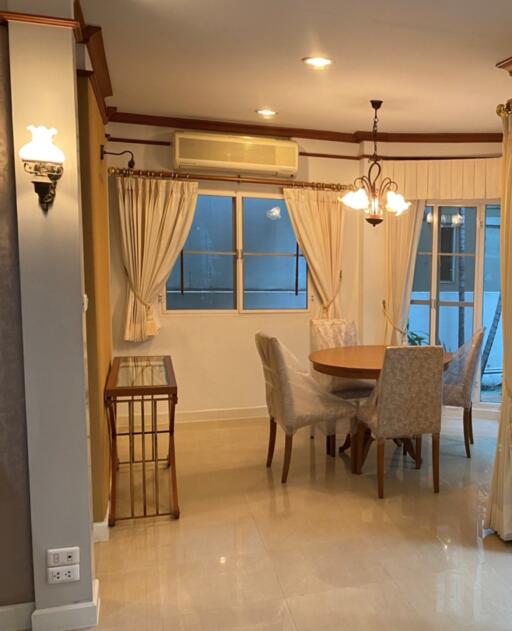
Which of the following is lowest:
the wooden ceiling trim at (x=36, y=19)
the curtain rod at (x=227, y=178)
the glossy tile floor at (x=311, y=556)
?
the glossy tile floor at (x=311, y=556)

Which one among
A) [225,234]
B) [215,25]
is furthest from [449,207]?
A: [215,25]

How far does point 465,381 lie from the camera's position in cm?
A: 389

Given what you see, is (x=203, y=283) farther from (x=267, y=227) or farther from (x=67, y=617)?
(x=67, y=617)

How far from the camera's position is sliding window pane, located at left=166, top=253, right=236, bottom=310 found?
4625 millimetres

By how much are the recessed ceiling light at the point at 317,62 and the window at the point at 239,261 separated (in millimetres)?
1682

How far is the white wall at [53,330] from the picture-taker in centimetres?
191

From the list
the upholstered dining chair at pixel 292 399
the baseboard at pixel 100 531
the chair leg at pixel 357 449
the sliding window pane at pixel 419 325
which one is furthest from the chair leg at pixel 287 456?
the sliding window pane at pixel 419 325

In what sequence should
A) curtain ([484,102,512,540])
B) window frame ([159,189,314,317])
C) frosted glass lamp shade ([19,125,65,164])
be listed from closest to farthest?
frosted glass lamp shade ([19,125,65,164]) → curtain ([484,102,512,540]) → window frame ([159,189,314,317])

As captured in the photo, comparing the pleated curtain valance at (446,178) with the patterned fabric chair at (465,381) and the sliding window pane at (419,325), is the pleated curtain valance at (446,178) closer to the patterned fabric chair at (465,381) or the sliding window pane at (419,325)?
the sliding window pane at (419,325)

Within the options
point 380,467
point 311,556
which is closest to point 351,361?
point 380,467

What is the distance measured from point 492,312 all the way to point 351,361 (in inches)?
Answer: 88.9

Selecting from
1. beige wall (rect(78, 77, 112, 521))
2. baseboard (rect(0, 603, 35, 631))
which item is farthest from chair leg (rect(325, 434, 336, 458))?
baseboard (rect(0, 603, 35, 631))

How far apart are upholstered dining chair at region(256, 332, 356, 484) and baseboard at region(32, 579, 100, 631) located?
5.26ft

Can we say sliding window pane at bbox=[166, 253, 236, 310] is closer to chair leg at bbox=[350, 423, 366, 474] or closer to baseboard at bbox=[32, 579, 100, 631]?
chair leg at bbox=[350, 423, 366, 474]
